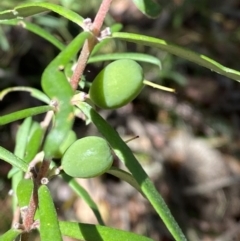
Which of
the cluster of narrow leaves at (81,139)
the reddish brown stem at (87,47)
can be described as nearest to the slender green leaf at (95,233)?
the cluster of narrow leaves at (81,139)

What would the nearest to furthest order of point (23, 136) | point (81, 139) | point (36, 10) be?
point (81, 139), point (36, 10), point (23, 136)

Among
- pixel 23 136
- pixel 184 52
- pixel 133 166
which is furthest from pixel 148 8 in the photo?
pixel 23 136

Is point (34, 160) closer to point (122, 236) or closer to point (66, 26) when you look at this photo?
point (122, 236)

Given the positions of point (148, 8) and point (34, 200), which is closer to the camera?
point (34, 200)

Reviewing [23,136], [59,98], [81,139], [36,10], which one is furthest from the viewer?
[23,136]

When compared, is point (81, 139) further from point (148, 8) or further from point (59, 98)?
point (148, 8)

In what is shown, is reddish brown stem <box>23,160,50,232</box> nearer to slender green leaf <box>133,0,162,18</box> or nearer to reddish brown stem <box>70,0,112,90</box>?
reddish brown stem <box>70,0,112,90</box>
